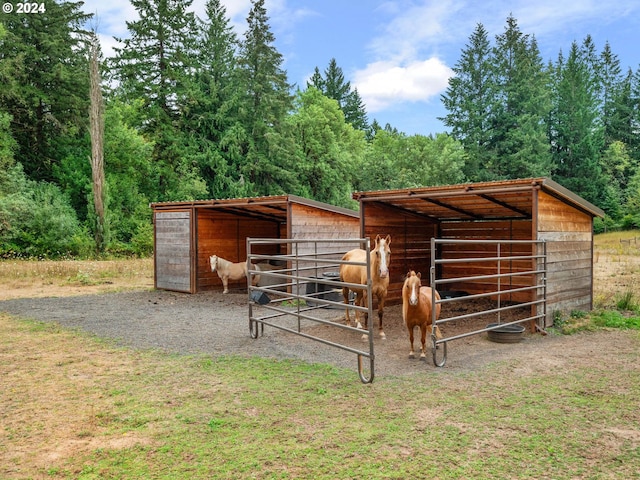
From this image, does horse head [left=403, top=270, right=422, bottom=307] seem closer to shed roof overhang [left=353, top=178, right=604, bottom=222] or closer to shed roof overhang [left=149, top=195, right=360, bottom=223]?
shed roof overhang [left=353, top=178, right=604, bottom=222]

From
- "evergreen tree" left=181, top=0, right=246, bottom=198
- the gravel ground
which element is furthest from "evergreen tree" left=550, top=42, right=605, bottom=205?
the gravel ground

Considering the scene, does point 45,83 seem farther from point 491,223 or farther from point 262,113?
point 491,223

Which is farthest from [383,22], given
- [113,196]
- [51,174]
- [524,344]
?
[524,344]

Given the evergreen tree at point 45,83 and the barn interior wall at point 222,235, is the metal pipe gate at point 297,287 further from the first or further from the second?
the evergreen tree at point 45,83

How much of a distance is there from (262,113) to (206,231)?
16.8 meters

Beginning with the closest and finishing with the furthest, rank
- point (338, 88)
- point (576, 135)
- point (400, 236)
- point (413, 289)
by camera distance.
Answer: point (413, 289)
point (400, 236)
point (576, 135)
point (338, 88)

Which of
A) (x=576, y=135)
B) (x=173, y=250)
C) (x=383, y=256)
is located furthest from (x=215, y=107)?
(x=576, y=135)

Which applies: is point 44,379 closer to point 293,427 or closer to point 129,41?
point 293,427

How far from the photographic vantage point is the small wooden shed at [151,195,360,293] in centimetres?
1125

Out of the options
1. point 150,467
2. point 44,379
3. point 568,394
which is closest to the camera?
point 150,467

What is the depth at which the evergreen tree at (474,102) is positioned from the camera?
109 ft

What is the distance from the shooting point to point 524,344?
6414 millimetres

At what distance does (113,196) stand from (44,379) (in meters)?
21.9

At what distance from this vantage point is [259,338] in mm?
6879
